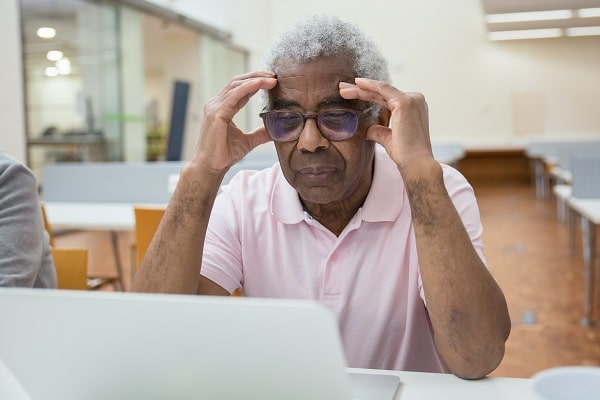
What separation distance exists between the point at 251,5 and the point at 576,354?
10.7m

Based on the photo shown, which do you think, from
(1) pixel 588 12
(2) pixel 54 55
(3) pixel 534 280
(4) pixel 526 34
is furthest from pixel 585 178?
(4) pixel 526 34

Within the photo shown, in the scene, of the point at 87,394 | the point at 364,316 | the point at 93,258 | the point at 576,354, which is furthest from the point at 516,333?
the point at 93,258

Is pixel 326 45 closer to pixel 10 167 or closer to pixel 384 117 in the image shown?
pixel 384 117

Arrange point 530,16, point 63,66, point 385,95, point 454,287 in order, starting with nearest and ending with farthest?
point 454,287, point 385,95, point 63,66, point 530,16

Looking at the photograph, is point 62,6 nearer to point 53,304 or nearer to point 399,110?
point 399,110

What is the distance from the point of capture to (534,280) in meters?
4.80

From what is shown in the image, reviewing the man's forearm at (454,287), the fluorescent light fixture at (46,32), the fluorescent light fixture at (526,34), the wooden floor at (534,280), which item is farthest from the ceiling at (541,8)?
the man's forearm at (454,287)

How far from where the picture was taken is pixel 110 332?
1.95 ft

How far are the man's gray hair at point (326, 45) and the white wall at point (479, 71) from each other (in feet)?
40.6

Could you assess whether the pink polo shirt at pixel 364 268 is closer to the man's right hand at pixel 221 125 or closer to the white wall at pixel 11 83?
the man's right hand at pixel 221 125

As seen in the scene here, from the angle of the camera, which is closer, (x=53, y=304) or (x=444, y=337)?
(x=53, y=304)

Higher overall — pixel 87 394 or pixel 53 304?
pixel 53 304

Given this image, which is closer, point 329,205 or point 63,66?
point 329,205

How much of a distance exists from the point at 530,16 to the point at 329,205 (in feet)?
36.1
